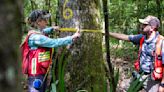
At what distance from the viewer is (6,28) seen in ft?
2.81

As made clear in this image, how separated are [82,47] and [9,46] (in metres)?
3.56

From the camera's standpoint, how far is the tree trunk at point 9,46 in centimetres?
85

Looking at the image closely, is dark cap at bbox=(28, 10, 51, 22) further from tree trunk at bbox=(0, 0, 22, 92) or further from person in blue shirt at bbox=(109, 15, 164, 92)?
tree trunk at bbox=(0, 0, 22, 92)

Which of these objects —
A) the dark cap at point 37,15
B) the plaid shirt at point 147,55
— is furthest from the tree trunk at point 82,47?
the plaid shirt at point 147,55

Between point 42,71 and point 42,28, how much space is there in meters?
0.59

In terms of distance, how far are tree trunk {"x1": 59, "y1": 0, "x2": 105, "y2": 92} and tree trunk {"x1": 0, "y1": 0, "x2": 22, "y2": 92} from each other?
3.50 meters

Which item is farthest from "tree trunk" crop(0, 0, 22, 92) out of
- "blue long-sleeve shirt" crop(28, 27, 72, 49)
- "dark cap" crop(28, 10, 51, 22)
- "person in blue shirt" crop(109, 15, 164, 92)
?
"person in blue shirt" crop(109, 15, 164, 92)

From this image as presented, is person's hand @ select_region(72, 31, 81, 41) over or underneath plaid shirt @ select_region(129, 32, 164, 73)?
over

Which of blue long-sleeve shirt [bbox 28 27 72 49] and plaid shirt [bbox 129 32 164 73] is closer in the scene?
blue long-sleeve shirt [bbox 28 27 72 49]

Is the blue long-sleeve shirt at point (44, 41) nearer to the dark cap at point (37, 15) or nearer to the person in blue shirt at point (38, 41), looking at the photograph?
the person in blue shirt at point (38, 41)

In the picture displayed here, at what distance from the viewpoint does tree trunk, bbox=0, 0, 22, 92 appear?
2.79 ft

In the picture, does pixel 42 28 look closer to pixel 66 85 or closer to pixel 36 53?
pixel 36 53

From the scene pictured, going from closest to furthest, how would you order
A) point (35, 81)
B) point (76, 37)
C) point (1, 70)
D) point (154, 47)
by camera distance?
point (1, 70)
point (76, 37)
point (35, 81)
point (154, 47)

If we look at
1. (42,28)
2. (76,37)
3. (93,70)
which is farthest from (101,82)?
(42,28)
